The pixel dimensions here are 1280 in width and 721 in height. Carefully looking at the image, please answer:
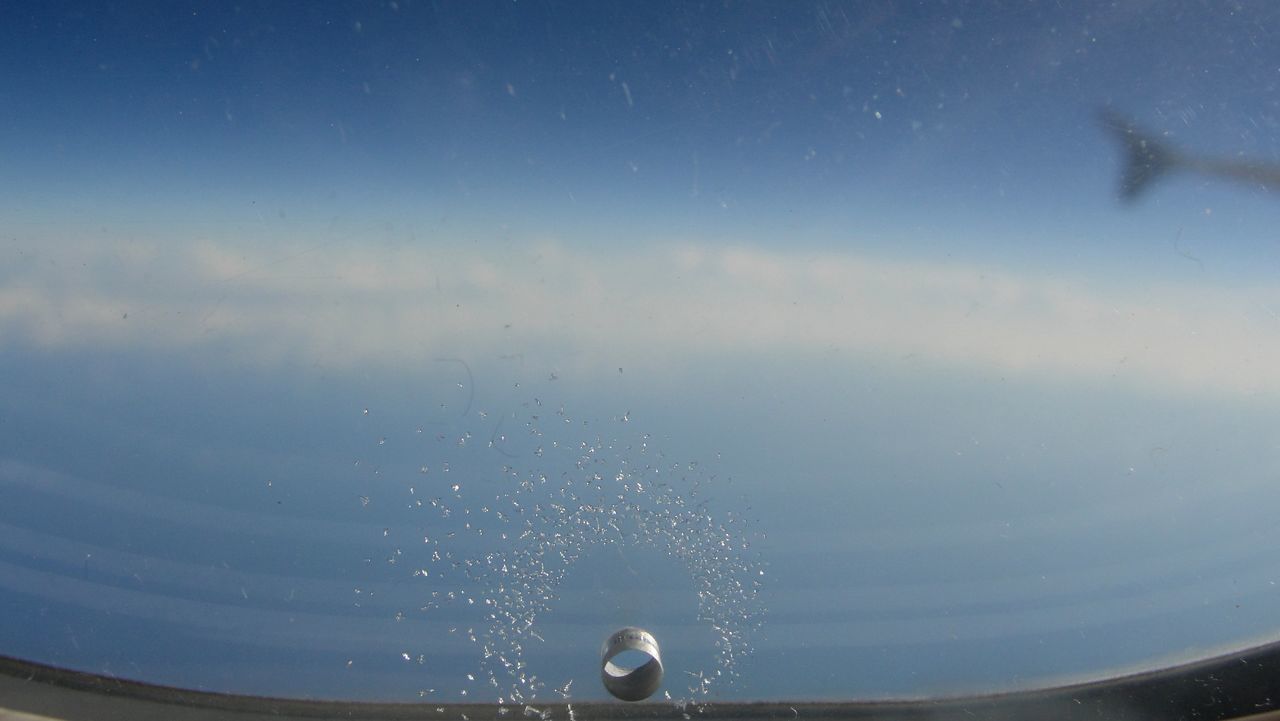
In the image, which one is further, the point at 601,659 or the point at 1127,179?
the point at 1127,179

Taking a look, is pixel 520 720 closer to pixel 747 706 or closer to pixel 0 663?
pixel 747 706

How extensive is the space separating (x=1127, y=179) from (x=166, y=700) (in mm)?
5737

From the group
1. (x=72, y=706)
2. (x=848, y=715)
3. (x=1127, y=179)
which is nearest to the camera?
(x=72, y=706)

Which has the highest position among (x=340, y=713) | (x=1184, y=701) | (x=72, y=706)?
(x=72, y=706)

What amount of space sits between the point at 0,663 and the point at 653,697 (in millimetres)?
3096

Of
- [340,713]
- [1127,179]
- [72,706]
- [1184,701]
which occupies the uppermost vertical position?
[1127,179]

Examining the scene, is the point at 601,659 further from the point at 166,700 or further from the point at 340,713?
the point at 166,700

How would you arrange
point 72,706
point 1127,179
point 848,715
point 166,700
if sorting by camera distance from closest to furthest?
point 72,706 → point 166,700 → point 848,715 → point 1127,179

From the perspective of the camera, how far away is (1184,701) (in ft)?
13.5

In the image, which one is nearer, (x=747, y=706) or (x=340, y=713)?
(x=340, y=713)

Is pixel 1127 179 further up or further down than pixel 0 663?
further up

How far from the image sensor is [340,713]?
4117 mm

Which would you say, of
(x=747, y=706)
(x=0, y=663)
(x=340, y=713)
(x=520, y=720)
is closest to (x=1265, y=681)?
(x=747, y=706)

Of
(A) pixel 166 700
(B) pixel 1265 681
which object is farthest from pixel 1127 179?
(A) pixel 166 700
